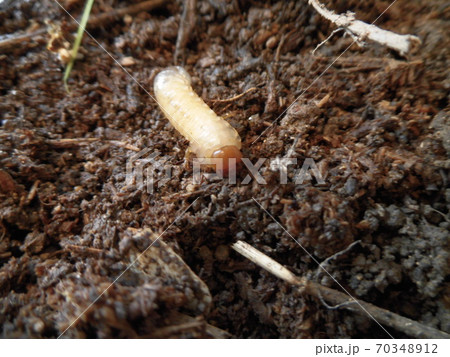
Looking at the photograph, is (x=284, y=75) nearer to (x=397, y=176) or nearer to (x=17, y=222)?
(x=397, y=176)

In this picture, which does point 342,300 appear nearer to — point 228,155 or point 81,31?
point 228,155

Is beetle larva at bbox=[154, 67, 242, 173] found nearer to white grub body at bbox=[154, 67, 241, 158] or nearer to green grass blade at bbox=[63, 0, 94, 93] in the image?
white grub body at bbox=[154, 67, 241, 158]

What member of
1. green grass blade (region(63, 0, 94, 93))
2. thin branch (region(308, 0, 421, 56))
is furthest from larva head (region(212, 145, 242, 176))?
green grass blade (region(63, 0, 94, 93))

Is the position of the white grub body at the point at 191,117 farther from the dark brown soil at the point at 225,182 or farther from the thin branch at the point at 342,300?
the thin branch at the point at 342,300

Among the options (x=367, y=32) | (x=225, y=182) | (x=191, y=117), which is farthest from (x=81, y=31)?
(x=367, y=32)
